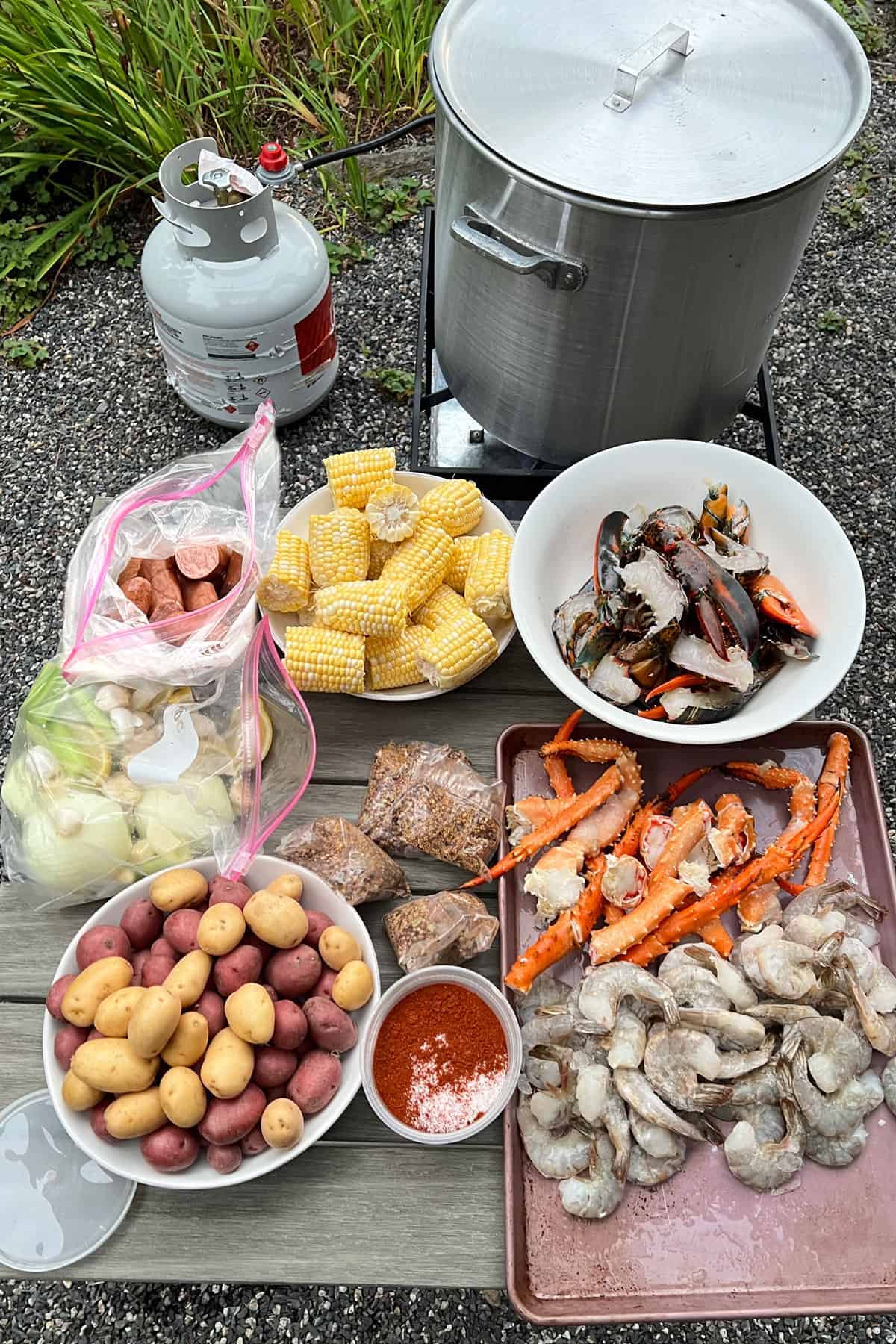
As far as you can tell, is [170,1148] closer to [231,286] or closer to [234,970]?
[234,970]

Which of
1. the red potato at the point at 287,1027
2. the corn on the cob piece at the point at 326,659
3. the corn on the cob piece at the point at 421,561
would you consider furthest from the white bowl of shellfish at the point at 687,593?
the red potato at the point at 287,1027

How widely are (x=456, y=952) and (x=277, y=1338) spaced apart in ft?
2.88

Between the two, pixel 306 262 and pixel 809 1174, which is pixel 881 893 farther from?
pixel 306 262

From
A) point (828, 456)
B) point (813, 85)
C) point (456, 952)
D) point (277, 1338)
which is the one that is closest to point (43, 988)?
point (456, 952)

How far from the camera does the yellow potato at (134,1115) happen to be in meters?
1.25

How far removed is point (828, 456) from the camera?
2748 mm

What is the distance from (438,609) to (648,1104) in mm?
878

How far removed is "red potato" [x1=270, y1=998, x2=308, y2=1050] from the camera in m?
1.31

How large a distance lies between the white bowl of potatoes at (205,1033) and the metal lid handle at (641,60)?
4.31 ft

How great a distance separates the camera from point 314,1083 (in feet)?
4.27

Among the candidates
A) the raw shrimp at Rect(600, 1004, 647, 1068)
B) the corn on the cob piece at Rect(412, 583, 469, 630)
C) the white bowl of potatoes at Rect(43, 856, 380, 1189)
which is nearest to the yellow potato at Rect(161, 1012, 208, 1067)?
the white bowl of potatoes at Rect(43, 856, 380, 1189)

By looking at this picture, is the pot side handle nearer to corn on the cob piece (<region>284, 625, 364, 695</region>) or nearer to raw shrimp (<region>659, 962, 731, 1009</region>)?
corn on the cob piece (<region>284, 625, 364, 695</region>)

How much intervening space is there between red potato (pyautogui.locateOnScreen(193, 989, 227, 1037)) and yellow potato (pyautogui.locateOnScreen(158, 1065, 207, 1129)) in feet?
0.22

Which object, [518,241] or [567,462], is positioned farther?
[567,462]
